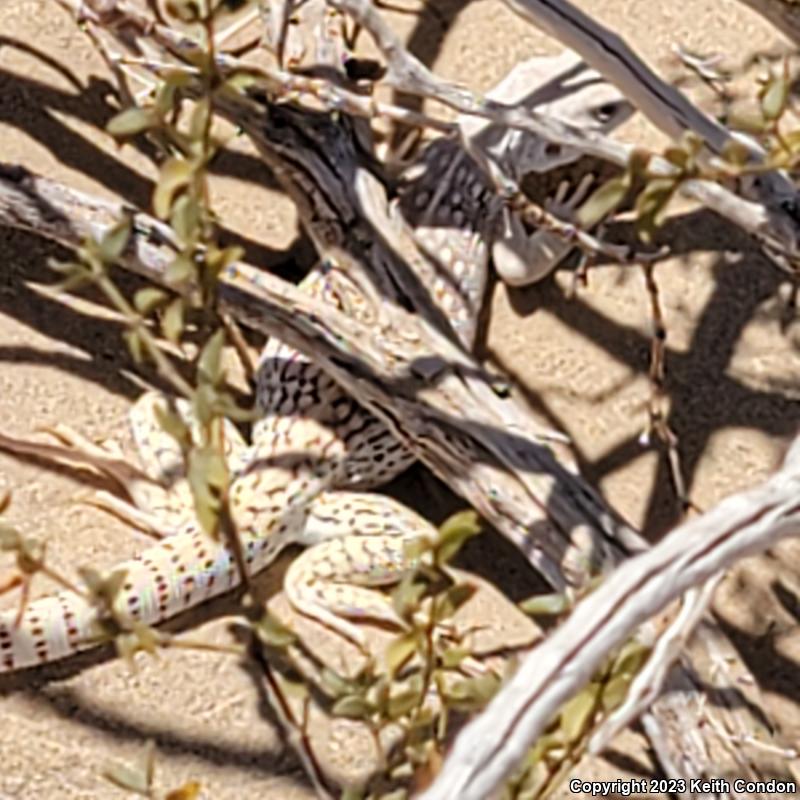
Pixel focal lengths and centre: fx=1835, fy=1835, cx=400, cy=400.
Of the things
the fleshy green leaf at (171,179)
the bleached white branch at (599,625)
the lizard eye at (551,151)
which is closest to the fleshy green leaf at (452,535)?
the bleached white branch at (599,625)

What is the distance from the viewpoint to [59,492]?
9.85 feet

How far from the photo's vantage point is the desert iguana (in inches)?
114

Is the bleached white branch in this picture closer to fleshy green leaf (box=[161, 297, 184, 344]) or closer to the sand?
fleshy green leaf (box=[161, 297, 184, 344])

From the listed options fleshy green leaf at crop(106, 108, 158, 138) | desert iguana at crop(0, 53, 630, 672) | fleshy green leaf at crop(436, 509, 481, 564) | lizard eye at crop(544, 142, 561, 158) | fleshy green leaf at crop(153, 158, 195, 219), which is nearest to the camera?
fleshy green leaf at crop(436, 509, 481, 564)

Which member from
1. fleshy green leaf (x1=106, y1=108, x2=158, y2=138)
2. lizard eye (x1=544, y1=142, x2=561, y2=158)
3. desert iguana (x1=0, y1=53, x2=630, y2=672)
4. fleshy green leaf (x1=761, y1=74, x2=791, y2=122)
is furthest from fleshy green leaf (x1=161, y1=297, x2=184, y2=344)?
lizard eye (x1=544, y1=142, x2=561, y2=158)

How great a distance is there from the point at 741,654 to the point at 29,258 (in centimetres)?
139

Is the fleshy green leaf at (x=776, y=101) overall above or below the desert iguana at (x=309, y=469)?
above

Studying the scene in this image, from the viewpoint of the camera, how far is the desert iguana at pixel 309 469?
2.90m

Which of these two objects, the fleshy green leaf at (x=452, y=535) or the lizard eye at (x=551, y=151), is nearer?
the fleshy green leaf at (x=452, y=535)

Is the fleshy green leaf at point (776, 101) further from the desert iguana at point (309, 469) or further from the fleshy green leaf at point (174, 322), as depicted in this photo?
the desert iguana at point (309, 469)

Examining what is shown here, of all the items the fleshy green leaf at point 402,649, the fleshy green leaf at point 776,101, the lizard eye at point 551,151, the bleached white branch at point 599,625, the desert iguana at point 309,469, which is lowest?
the desert iguana at point 309,469

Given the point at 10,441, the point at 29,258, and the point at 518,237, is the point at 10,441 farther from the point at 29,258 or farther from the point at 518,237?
the point at 518,237

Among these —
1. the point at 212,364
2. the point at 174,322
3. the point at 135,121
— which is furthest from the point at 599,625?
the point at 135,121

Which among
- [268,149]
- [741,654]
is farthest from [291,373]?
[741,654]
